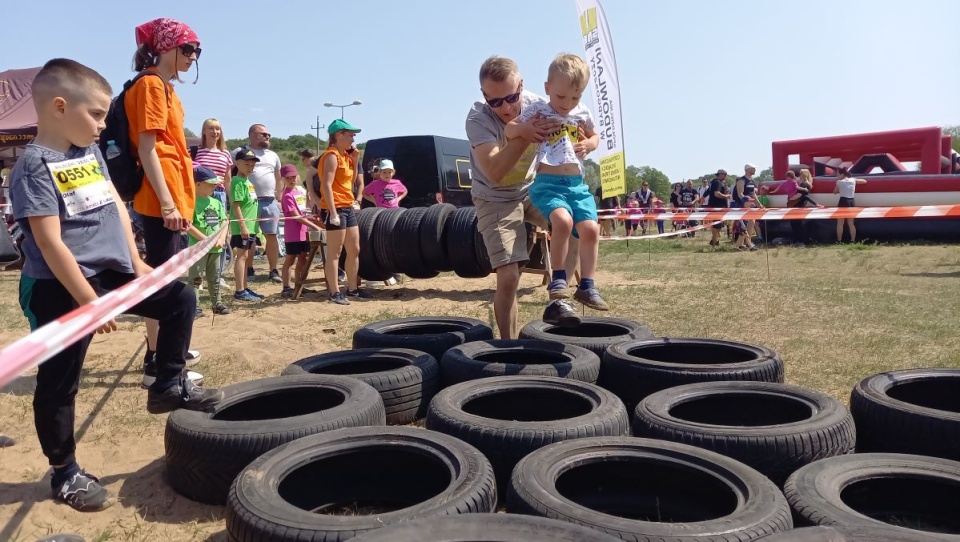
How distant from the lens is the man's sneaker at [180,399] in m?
2.92

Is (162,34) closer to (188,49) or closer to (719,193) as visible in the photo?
(188,49)

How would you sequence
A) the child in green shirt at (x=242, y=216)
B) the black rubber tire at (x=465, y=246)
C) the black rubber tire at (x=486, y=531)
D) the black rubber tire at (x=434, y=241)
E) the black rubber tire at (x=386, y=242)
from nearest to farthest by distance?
the black rubber tire at (x=486, y=531) → the child in green shirt at (x=242, y=216) → the black rubber tire at (x=465, y=246) → the black rubber tire at (x=434, y=241) → the black rubber tire at (x=386, y=242)

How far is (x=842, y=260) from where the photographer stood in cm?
1203

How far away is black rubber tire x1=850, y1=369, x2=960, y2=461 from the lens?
2.65 metres

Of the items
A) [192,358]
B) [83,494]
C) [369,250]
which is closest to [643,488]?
[83,494]

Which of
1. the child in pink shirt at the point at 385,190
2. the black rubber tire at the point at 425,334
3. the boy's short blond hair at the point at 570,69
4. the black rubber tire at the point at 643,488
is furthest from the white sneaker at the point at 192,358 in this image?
the child in pink shirt at the point at 385,190

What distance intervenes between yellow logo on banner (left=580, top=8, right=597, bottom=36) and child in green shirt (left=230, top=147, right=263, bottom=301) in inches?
241

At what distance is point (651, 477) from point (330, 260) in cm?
575

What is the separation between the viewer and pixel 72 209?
2549 mm

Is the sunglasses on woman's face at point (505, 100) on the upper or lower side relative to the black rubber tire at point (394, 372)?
upper

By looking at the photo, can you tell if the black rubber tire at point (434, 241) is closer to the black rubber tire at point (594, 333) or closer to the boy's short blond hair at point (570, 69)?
the black rubber tire at point (594, 333)

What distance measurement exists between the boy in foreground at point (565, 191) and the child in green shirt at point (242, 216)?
4.54m

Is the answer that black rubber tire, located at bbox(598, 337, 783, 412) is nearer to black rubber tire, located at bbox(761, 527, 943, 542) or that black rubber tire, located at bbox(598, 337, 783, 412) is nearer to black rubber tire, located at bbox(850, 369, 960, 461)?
black rubber tire, located at bbox(850, 369, 960, 461)

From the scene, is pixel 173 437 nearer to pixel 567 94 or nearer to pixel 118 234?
pixel 118 234
